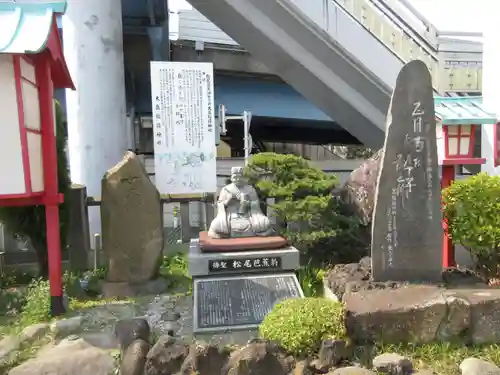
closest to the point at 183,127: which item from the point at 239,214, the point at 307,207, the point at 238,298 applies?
the point at 239,214

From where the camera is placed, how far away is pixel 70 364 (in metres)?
4.71

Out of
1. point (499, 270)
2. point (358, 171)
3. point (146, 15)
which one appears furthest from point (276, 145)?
point (499, 270)

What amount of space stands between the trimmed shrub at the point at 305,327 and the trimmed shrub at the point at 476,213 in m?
2.35

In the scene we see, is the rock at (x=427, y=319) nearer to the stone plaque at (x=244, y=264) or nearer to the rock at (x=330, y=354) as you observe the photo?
the rock at (x=330, y=354)

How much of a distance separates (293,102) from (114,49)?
9.37 metres

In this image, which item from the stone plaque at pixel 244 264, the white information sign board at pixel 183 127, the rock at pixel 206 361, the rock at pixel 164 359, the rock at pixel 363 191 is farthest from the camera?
the white information sign board at pixel 183 127

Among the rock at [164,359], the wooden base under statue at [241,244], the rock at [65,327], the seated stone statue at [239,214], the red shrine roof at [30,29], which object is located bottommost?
the rock at [65,327]

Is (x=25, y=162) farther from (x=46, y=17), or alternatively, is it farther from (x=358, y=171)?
(x=358, y=171)

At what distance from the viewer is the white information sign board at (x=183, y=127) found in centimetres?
895

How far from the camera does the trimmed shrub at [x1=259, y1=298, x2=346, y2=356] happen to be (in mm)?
4672

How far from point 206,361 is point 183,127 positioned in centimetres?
567

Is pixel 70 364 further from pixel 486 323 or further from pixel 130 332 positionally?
pixel 486 323

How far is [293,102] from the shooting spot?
1855 centimetres

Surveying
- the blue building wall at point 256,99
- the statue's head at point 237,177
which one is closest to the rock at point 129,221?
the statue's head at point 237,177
